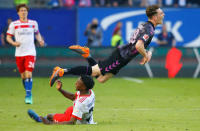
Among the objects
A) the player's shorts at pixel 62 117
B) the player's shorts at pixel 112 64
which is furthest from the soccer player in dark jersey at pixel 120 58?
the player's shorts at pixel 62 117

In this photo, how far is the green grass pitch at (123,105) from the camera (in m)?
10.8

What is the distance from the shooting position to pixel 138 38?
11.8 metres

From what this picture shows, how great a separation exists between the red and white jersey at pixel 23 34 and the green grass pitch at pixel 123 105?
1320 millimetres

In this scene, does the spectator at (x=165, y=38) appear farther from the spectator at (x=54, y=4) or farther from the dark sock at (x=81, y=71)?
the dark sock at (x=81, y=71)

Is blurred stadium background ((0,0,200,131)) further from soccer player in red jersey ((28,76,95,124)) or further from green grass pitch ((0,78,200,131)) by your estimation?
soccer player in red jersey ((28,76,95,124))

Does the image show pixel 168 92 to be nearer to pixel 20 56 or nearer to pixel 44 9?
pixel 20 56

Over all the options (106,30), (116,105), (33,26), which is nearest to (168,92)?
(116,105)

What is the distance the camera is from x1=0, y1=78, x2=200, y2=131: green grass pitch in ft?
35.4

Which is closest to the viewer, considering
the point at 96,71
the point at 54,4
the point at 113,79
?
the point at 96,71

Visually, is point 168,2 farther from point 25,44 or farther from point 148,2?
point 25,44

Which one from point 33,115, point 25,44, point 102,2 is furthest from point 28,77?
point 102,2

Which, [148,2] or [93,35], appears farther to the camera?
[148,2]

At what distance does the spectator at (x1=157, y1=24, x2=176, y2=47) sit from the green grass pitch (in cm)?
329

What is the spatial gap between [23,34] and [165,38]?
479 inches
